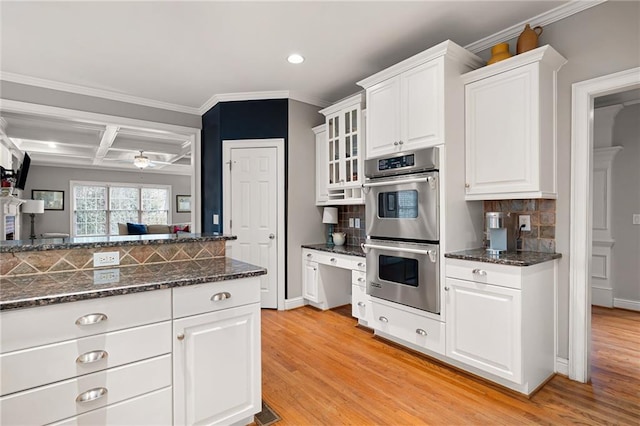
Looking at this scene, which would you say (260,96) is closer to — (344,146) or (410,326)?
(344,146)

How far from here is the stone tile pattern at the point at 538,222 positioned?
2.43 m

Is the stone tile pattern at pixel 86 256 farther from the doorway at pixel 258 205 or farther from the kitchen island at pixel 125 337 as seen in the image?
the doorway at pixel 258 205

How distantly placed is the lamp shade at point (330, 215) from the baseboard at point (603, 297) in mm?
3250

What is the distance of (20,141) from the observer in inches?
245

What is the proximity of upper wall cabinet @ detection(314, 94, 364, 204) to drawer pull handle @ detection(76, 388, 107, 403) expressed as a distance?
8.91ft

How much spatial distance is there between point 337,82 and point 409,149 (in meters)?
1.55

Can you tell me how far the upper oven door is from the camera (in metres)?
2.48

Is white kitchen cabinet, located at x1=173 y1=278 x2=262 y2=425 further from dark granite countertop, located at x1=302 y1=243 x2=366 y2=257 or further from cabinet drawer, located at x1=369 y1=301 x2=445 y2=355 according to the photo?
dark granite countertop, located at x1=302 y1=243 x2=366 y2=257

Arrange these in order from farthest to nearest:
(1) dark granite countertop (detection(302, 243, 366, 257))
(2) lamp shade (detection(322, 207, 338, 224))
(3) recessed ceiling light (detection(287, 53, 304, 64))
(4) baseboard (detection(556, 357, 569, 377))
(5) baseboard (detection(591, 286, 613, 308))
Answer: (2) lamp shade (detection(322, 207, 338, 224)) < (5) baseboard (detection(591, 286, 613, 308)) < (1) dark granite countertop (detection(302, 243, 366, 257)) < (3) recessed ceiling light (detection(287, 53, 304, 64)) < (4) baseboard (detection(556, 357, 569, 377))

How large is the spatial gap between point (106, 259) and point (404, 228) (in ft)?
6.73

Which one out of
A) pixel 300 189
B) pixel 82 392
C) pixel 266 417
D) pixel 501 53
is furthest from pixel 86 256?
pixel 501 53

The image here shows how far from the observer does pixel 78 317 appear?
1.36m

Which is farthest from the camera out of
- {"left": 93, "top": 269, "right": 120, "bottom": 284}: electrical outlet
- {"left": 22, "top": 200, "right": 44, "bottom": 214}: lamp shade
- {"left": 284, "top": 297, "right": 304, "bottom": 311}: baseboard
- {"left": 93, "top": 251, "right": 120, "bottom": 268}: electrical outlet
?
{"left": 22, "top": 200, "right": 44, "bottom": 214}: lamp shade

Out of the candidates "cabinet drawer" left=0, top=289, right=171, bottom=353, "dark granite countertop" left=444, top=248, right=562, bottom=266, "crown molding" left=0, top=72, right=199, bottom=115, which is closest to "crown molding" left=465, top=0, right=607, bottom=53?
"dark granite countertop" left=444, top=248, right=562, bottom=266
